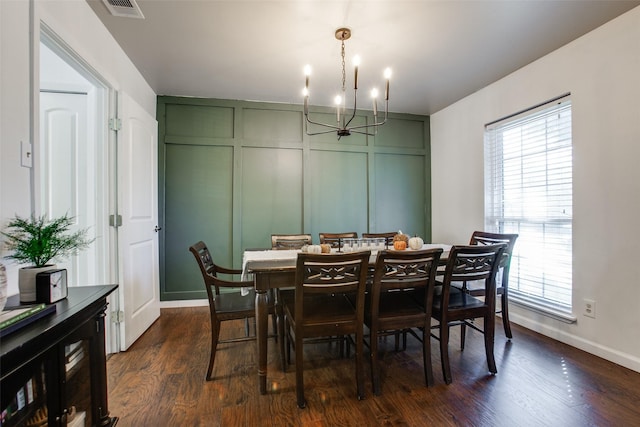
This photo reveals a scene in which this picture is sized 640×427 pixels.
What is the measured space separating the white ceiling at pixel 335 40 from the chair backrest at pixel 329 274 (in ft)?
5.46

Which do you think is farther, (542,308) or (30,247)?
(542,308)

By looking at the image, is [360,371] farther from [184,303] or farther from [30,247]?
[184,303]

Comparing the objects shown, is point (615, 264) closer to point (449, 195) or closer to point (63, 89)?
point (449, 195)

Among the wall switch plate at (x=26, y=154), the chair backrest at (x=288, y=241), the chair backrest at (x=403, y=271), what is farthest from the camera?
the chair backrest at (x=288, y=241)

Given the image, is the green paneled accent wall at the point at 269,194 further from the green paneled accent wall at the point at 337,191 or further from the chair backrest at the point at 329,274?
the chair backrest at the point at 329,274

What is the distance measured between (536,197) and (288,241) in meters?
2.45

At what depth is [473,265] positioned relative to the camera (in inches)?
74.4

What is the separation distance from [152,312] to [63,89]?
6.92ft

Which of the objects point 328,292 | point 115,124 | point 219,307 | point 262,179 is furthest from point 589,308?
point 115,124

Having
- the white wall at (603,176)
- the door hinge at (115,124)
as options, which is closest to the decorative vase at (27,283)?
the door hinge at (115,124)

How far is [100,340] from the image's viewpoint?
4.48ft

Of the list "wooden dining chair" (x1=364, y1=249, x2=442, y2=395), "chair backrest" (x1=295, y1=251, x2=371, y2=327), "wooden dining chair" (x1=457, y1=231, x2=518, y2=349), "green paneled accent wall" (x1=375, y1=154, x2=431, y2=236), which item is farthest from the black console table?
"green paneled accent wall" (x1=375, y1=154, x2=431, y2=236)

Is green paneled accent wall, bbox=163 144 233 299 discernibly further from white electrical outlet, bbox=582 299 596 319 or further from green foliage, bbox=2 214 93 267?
white electrical outlet, bbox=582 299 596 319

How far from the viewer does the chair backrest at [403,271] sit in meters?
1.70
